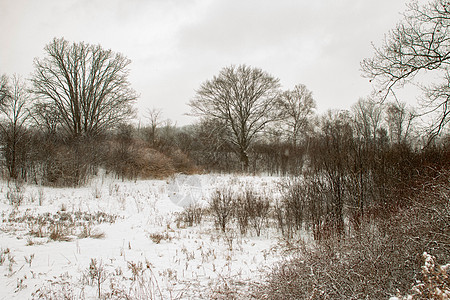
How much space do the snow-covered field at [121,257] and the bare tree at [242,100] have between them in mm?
16058

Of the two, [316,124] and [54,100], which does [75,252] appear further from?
[316,124]

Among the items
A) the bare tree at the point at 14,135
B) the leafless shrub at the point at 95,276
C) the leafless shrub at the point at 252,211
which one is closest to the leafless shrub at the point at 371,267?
the leafless shrub at the point at 95,276

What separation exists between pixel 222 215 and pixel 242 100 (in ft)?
59.4

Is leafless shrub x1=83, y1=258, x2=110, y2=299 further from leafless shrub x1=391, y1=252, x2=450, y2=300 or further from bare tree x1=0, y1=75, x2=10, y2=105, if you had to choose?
bare tree x1=0, y1=75, x2=10, y2=105

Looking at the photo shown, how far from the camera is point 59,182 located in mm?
14031

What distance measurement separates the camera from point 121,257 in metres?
4.97

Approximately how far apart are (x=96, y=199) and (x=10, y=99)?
9724 millimetres

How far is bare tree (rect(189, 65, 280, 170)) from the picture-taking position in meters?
24.2

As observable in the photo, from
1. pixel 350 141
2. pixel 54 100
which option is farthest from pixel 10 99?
pixel 350 141

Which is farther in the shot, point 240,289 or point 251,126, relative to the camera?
point 251,126

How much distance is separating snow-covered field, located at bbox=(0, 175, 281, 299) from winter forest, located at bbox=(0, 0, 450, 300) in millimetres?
35

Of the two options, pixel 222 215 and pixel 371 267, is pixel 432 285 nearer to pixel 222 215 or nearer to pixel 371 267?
pixel 371 267

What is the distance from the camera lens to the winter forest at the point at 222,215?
11.1ft

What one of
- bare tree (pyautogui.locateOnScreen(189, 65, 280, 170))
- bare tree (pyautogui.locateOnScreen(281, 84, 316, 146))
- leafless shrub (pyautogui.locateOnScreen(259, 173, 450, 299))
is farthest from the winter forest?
bare tree (pyautogui.locateOnScreen(281, 84, 316, 146))
